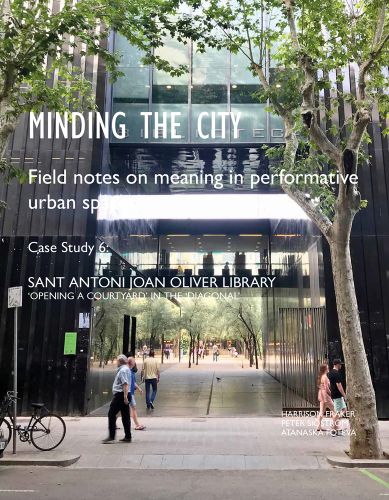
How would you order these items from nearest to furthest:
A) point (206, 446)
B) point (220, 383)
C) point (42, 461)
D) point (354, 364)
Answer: point (42, 461) < point (354, 364) < point (206, 446) < point (220, 383)

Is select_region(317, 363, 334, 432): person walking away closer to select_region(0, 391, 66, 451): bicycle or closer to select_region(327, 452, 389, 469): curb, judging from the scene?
select_region(327, 452, 389, 469): curb

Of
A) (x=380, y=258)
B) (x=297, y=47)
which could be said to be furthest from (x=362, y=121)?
(x=380, y=258)

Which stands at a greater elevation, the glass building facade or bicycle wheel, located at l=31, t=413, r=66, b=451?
the glass building facade

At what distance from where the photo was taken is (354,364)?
324 inches

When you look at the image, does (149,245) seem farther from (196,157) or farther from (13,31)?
(13,31)

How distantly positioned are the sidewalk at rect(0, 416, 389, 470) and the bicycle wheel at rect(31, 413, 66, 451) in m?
0.14

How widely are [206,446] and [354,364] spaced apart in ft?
10.4

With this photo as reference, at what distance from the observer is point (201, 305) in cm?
4222

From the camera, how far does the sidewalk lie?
310 inches

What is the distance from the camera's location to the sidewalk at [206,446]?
788cm

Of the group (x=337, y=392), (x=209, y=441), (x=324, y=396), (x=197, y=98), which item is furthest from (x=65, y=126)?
(x=337, y=392)

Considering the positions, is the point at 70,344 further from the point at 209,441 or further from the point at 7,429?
the point at 209,441

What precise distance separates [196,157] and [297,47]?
21.4 ft

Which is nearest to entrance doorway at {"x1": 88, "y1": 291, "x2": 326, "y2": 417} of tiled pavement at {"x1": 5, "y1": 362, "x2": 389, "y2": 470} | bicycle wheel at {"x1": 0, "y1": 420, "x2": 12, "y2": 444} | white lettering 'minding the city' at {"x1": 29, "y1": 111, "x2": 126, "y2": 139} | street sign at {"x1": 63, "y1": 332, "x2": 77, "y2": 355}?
tiled pavement at {"x1": 5, "y1": 362, "x2": 389, "y2": 470}
